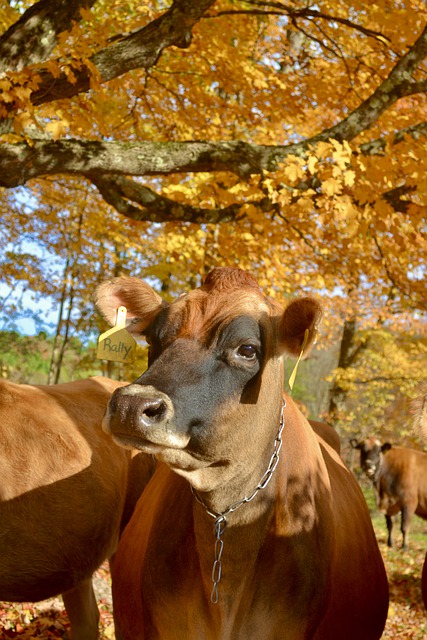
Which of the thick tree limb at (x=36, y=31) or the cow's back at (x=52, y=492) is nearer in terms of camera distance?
the cow's back at (x=52, y=492)

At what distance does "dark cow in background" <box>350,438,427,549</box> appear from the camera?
14.9 metres

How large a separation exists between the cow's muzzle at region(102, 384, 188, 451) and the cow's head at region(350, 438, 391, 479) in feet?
45.4

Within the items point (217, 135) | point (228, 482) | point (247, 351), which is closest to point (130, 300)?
point (247, 351)

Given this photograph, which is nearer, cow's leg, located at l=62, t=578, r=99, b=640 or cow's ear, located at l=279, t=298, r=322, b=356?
cow's ear, located at l=279, t=298, r=322, b=356

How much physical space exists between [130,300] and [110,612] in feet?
15.8

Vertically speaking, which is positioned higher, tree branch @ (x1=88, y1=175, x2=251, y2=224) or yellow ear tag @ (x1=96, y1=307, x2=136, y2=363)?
tree branch @ (x1=88, y1=175, x2=251, y2=224)

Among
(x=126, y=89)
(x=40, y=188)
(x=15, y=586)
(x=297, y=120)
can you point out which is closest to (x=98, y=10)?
(x=126, y=89)

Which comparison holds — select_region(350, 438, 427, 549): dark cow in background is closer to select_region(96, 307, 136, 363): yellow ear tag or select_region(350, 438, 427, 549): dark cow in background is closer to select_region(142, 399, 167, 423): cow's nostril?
select_region(96, 307, 136, 363): yellow ear tag

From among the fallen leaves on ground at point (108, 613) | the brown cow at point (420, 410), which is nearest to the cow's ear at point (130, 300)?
the brown cow at point (420, 410)

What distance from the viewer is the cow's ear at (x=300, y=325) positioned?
3.04 metres

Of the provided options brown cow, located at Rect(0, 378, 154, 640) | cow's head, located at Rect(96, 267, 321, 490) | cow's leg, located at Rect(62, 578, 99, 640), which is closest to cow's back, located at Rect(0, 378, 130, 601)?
brown cow, located at Rect(0, 378, 154, 640)

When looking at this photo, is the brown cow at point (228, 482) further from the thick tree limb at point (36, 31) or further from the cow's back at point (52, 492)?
the thick tree limb at point (36, 31)

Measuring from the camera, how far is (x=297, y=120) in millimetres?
11469

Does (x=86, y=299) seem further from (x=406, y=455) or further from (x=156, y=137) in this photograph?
(x=406, y=455)
